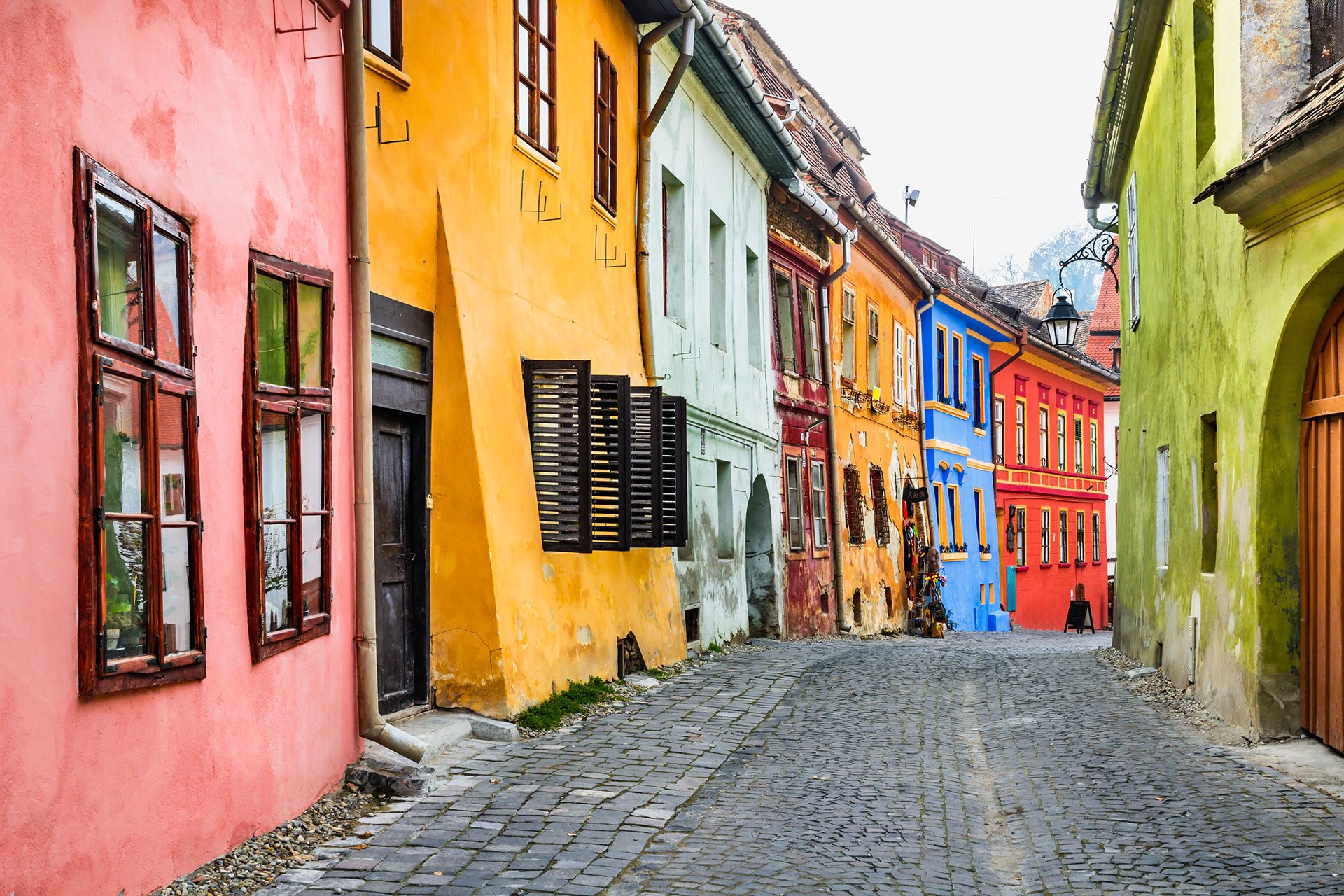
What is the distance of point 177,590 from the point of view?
213 inches

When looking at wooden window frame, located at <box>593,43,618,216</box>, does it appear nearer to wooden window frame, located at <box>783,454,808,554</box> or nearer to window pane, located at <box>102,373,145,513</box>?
window pane, located at <box>102,373,145,513</box>

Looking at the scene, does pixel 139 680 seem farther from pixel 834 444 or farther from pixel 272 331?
pixel 834 444

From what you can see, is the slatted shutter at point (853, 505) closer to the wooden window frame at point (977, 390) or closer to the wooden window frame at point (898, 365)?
the wooden window frame at point (898, 365)

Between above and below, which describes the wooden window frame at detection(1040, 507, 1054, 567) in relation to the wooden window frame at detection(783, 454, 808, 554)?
below

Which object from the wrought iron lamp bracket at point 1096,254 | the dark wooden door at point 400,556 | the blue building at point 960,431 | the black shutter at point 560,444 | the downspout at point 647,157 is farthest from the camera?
the blue building at point 960,431

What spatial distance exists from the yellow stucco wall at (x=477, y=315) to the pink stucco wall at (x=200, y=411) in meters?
1.01

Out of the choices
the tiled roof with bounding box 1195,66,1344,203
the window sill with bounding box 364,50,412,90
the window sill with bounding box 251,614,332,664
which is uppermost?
the window sill with bounding box 364,50,412,90

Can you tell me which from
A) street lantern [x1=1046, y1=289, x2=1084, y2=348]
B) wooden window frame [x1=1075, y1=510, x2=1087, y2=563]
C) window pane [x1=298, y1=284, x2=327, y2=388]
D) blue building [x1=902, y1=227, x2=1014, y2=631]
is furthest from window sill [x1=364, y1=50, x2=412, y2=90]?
wooden window frame [x1=1075, y1=510, x2=1087, y2=563]

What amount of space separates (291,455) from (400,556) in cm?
206

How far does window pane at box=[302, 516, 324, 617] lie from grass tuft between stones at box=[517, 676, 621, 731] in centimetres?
240

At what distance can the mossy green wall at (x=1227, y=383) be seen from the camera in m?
8.71

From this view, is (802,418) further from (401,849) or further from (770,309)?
(401,849)

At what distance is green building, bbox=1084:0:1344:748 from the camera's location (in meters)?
8.25

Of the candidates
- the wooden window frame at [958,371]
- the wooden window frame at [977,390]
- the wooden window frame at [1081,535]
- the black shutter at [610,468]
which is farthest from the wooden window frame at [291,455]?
the wooden window frame at [1081,535]
